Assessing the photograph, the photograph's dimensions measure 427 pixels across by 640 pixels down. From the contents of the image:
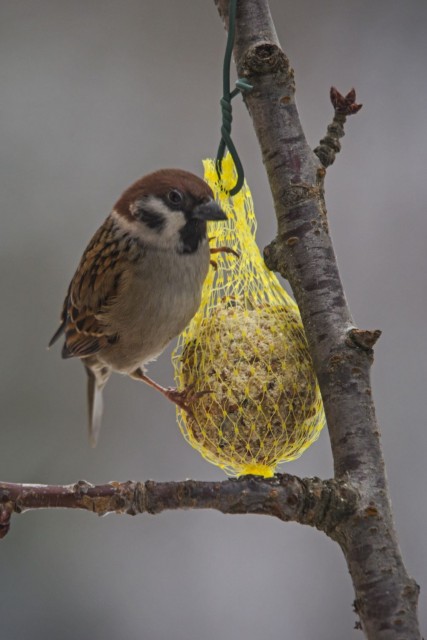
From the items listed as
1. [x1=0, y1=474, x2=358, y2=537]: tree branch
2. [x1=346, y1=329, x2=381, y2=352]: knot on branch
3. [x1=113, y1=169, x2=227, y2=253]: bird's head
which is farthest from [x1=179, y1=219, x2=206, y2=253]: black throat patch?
[x1=0, y1=474, x2=358, y2=537]: tree branch

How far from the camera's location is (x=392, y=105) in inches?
154

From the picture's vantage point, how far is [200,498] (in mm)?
1538

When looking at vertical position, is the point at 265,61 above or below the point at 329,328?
above

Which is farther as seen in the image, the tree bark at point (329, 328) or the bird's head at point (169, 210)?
the bird's head at point (169, 210)

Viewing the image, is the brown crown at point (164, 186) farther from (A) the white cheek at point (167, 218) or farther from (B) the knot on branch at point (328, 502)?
(B) the knot on branch at point (328, 502)

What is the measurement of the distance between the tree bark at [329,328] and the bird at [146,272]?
0.69 ft

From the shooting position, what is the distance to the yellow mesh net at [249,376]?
183 centimetres

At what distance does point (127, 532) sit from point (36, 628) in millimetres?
504

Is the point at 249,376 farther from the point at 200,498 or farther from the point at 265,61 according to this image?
the point at 265,61

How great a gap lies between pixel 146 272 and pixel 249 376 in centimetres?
46

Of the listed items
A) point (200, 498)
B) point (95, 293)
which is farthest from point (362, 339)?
point (95, 293)

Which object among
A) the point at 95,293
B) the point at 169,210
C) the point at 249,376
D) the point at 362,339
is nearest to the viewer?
the point at 362,339

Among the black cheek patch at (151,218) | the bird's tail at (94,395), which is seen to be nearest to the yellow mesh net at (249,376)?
→ the black cheek patch at (151,218)

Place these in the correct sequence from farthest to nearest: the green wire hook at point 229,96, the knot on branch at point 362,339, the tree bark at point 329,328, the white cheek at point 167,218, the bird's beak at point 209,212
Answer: the white cheek at point 167,218, the bird's beak at point 209,212, the green wire hook at point 229,96, the knot on branch at point 362,339, the tree bark at point 329,328
